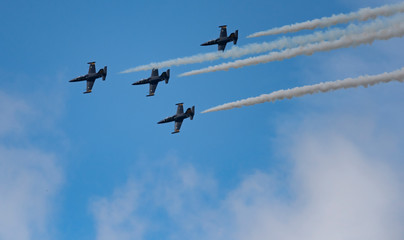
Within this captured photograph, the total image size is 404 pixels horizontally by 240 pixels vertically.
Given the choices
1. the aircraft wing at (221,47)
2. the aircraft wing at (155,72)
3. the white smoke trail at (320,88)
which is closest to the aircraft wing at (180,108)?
the aircraft wing at (155,72)

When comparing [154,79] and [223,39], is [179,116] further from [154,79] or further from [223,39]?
[223,39]

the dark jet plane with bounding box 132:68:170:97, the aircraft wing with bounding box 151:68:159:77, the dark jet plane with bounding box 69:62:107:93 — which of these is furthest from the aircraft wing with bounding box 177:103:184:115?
the dark jet plane with bounding box 69:62:107:93

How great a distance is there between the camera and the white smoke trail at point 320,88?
177 ft

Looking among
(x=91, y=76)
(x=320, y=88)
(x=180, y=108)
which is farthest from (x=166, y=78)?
(x=320, y=88)

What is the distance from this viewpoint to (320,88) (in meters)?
61.8

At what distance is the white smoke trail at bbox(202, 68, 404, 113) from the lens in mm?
53966

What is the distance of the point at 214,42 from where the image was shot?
89312 mm

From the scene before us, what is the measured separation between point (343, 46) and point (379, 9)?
459 cm

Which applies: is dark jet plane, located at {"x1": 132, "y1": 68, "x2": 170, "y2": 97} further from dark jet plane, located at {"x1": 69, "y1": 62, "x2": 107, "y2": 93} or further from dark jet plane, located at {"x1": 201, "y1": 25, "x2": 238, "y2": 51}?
dark jet plane, located at {"x1": 201, "y1": 25, "x2": 238, "y2": 51}

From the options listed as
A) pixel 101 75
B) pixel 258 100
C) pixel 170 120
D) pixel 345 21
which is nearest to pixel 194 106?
pixel 170 120

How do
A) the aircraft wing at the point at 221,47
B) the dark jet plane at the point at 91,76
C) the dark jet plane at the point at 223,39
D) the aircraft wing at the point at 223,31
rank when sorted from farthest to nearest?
1. the dark jet plane at the point at 91,76
2. the aircraft wing at the point at 223,31
3. the aircraft wing at the point at 221,47
4. the dark jet plane at the point at 223,39

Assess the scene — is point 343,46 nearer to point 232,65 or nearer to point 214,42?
point 232,65

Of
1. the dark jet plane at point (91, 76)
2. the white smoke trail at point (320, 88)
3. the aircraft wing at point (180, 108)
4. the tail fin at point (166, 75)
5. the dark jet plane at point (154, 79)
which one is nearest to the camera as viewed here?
the white smoke trail at point (320, 88)

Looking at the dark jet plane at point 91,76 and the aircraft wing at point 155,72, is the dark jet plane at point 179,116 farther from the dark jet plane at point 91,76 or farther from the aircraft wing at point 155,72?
the dark jet plane at point 91,76
